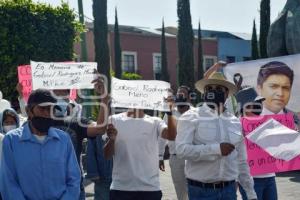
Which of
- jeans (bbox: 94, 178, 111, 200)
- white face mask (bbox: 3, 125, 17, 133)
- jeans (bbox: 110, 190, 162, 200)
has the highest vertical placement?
white face mask (bbox: 3, 125, 17, 133)

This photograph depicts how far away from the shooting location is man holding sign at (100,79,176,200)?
500 centimetres

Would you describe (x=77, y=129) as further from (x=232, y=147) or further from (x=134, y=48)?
(x=134, y=48)

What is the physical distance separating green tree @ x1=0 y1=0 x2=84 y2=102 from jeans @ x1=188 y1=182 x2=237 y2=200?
24.2ft

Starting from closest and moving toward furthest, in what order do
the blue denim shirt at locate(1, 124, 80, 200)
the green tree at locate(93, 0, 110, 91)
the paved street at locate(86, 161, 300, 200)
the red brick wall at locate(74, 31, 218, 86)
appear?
the blue denim shirt at locate(1, 124, 80, 200)
the paved street at locate(86, 161, 300, 200)
the green tree at locate(93, 0, 110, 91)
the red brick wall at locate(74, 31, 218, 86)

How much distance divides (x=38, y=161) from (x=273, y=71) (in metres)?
3.40

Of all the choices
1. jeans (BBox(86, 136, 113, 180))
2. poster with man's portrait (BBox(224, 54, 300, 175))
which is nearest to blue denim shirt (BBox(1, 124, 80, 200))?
poster with man's portrait (BBox(224, 54, 300, 175))

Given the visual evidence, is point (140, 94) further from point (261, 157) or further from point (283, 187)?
point (283, 187)

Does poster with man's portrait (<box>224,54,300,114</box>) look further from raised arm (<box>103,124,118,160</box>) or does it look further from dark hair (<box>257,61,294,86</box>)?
raised arm (<box>103,124,118,160</box>)

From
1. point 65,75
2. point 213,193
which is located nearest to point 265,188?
point 213,193

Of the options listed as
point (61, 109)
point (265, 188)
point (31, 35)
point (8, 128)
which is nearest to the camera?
point (61, 109)

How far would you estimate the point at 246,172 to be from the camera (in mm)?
5062

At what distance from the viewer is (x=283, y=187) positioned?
907cm

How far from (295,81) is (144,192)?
8.54 feet

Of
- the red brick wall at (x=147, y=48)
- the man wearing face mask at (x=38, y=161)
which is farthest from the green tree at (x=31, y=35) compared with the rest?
the red brick wall at (x=147, y=48)
